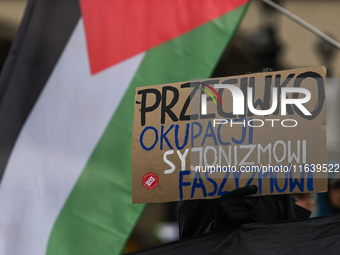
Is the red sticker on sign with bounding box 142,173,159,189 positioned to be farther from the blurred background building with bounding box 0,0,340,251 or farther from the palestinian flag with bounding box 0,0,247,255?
the blurred background building with bounding box 0,0,340,251

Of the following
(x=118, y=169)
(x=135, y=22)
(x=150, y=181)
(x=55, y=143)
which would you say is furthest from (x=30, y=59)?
(x=150, y=181)

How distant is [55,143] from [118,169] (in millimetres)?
350

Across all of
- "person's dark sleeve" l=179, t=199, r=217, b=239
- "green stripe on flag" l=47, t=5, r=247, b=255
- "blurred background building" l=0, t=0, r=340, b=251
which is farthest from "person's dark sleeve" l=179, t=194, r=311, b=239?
"blurred background building" l=0, t=0, r=340, b=251

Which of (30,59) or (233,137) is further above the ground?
(30,59)

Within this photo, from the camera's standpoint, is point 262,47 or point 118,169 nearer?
point 118,169

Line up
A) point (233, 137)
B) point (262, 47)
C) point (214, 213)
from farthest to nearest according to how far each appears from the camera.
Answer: point (262, 47) < point (214, 213) < point (233, 137)

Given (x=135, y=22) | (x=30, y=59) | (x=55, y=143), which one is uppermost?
(x=135, y=22)

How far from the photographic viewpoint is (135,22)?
7.86 ft

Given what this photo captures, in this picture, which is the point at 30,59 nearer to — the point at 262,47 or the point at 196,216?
the point at 196,216

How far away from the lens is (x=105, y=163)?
2281 mm

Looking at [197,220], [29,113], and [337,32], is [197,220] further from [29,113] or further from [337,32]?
[337,32]

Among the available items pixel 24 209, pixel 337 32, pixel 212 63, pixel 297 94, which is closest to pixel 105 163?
pixel 24 209

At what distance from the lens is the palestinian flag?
216 centimetres

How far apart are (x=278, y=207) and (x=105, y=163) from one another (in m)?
1.03
